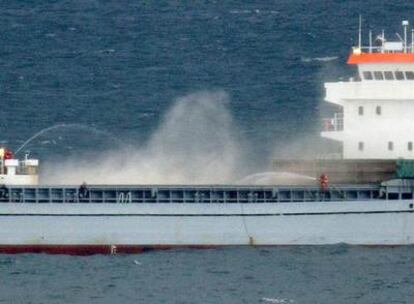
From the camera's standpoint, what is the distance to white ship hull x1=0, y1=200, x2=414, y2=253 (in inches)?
3329

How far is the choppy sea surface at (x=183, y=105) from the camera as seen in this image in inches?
3118

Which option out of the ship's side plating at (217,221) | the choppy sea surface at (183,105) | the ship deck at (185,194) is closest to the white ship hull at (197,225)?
the ship's side plating at (217,221)

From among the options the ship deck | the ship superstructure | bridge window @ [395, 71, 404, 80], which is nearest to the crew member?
the ship deck

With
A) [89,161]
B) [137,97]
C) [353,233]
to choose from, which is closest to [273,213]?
[353,233]

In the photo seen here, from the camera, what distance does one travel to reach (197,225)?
280ft

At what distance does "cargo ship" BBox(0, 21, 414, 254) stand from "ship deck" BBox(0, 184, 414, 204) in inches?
1.3

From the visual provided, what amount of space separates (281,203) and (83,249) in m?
6.80

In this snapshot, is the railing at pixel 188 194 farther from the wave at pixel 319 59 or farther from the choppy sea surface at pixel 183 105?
the wave at pixel 319 59

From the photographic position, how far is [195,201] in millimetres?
86250

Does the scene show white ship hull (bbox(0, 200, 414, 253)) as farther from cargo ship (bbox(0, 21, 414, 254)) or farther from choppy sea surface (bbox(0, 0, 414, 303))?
choppy sea surface (bbox(0, 0, 414, 303))

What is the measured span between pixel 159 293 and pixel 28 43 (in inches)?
2264

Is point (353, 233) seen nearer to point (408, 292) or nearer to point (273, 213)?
point (273, 213)

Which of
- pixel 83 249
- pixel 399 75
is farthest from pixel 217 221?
pixel 399 75

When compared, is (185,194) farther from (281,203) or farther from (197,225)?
(281,203)
